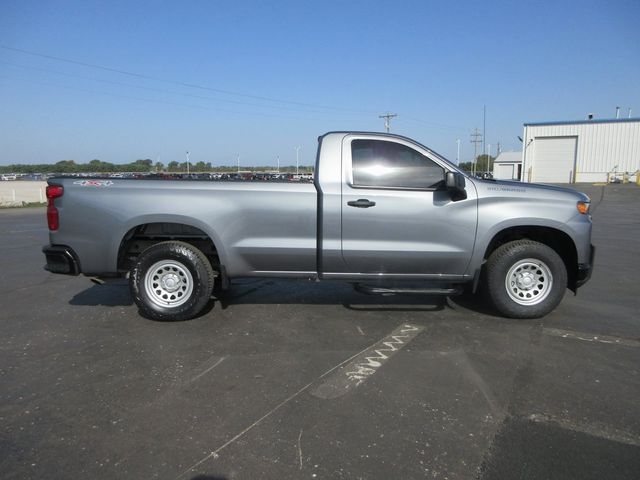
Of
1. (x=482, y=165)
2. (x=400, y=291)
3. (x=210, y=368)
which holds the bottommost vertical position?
(x=210, y=368)

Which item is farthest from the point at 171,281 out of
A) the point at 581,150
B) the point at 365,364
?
the point at 581,150

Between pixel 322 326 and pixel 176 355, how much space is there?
5.12 ft

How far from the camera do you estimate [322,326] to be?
5039mm

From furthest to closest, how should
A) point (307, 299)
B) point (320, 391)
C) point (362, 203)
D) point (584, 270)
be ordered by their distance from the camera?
1. point (307, 299)
2. point (584, 270)
3. point (362, 203)
4. point (320, 391)

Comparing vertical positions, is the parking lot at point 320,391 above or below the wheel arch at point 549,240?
below

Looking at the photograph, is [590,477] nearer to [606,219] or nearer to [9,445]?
[9,445]

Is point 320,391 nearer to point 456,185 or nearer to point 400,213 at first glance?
point 400,213

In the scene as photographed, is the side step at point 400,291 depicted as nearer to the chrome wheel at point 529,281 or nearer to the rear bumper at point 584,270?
the chrome wheel at point 529,281

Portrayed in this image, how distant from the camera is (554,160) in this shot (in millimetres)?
45500

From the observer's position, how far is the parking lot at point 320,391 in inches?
105

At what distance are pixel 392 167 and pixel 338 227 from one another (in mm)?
898

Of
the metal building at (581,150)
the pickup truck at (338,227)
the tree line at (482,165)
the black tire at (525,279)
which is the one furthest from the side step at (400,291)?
the tree line at (482,165)

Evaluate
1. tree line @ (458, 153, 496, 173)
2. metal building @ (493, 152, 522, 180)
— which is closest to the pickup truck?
metal building @ (493, 152, 522, 180)

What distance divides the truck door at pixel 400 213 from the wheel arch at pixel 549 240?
1.51 feet
